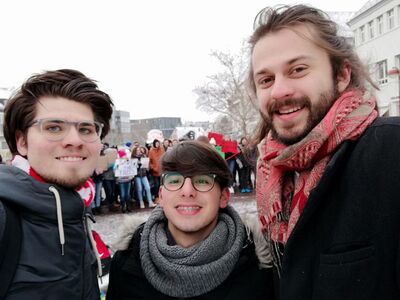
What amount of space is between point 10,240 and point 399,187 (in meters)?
1.42

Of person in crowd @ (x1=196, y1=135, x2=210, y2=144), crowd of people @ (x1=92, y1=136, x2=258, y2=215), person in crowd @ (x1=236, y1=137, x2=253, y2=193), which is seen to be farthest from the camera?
person in crowd @ (x1=236, y1=137, x2=253, y2=193)

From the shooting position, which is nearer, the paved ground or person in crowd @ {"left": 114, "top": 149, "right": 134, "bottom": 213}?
the paved ground

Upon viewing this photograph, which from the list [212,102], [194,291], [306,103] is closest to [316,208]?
[306,103]

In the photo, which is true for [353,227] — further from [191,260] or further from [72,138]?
[72,138]

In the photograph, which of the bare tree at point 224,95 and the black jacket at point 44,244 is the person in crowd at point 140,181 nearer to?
the black jacket at point 44,244

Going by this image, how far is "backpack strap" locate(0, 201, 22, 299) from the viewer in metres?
1.28

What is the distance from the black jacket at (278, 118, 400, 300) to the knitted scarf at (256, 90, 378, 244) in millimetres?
56

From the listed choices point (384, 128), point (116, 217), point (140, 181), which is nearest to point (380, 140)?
point (384, 128)

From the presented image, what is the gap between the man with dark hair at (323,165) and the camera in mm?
1137

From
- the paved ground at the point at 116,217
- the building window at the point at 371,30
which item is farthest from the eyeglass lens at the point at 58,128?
the building window at the point at 371,30

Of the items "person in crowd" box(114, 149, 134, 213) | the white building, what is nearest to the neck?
"person in crowd" box(114, 149, 134, 213)

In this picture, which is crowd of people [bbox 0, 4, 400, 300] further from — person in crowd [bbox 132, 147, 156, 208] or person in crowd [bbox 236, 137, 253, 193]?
person in crowd [bbox 236, 137, 253, 193]

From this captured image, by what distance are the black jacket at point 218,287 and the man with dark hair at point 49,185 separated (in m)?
0.19

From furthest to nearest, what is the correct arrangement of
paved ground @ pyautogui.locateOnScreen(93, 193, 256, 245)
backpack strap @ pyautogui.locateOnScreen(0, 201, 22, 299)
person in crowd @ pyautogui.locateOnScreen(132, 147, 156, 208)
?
1. person in crowd @ pyautogui.locateOnScreen(132, 147, 156, 208)
2. paved ground @ pyautogui.locateOnScreen(93, 193, 256, 245)
3. backpack strap @ pyautogui.locateOnScreen(0, 201, 22, 299)
